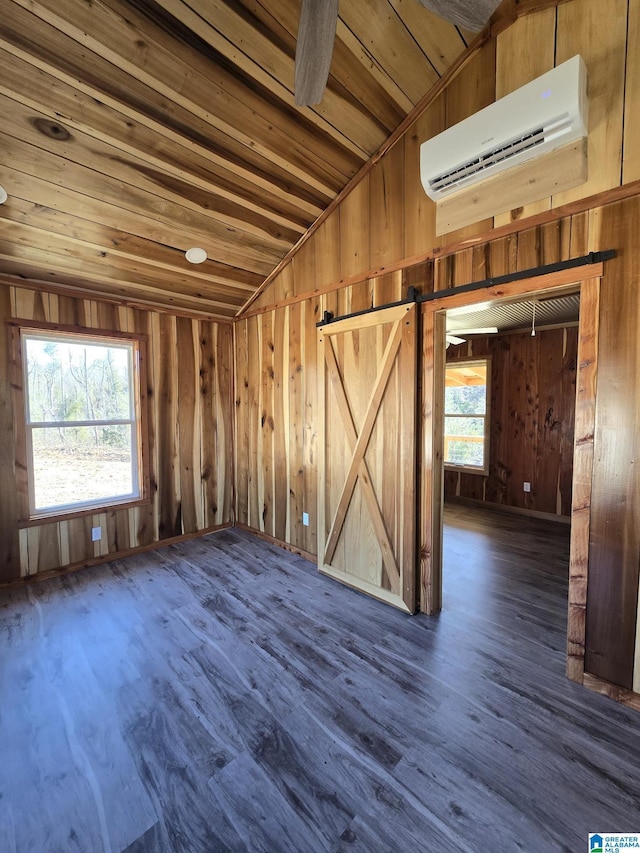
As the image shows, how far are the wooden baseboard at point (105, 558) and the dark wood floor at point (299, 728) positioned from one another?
327 mm

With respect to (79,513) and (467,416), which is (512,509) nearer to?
(467,416)

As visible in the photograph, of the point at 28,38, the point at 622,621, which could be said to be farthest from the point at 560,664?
the point at 28,38

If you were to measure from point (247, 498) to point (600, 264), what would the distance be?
380 cm

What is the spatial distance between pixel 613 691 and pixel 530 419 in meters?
3.66

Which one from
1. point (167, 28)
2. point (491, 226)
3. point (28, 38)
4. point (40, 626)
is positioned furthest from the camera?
point (40, 626)

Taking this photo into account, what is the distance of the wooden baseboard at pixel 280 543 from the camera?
343 cm

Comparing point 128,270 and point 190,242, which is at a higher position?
point 190,242

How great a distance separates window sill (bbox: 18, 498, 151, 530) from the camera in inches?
119

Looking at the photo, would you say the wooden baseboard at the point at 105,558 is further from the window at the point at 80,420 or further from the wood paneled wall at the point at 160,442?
the window at the point at 80,420

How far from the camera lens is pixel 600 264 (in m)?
1.75

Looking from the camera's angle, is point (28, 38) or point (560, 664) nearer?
point (28, 38)

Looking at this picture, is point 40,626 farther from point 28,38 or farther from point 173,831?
point 28,38

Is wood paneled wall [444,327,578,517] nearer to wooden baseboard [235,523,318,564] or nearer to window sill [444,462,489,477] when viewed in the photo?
window sill [444,462,489,477]

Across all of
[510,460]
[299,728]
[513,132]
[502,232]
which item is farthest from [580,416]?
[510,460]
